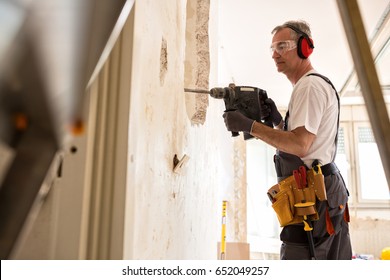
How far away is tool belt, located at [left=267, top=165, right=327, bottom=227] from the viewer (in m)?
1.33

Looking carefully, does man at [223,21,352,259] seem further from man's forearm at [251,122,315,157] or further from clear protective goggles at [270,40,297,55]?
clear protective goggles at [270,40,297,55]

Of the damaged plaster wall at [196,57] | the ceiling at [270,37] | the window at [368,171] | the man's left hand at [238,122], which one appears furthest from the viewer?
the window at [368,171]

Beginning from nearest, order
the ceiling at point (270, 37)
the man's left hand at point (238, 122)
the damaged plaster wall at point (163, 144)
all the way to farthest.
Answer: the damaged plaster wall at point (163, 144) < the man's left hand at point (238, 122) < the ceiling at point (270, 37)

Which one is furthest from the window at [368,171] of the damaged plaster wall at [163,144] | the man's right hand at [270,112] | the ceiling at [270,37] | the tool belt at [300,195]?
the tool belt at [300,195]

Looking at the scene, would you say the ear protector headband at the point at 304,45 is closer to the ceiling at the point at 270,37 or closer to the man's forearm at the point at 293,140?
the man's forearm at the point at 293,140

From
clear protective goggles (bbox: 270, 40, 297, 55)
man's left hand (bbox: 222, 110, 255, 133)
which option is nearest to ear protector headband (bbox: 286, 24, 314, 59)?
clear protective goggles (bbox: 270, 40, 297, 55)

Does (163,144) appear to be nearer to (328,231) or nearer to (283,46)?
(328,231)

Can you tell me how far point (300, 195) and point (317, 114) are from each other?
0.33 m

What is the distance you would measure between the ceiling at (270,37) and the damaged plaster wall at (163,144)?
1356mm

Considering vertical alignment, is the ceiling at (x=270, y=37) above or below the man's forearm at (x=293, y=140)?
Result: above

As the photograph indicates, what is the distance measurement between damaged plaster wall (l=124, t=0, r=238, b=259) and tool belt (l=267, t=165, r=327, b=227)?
394 mm

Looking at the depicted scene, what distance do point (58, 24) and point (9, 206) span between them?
0.40 ft

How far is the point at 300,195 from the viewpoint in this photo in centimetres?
137

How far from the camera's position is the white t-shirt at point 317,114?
1384mm
